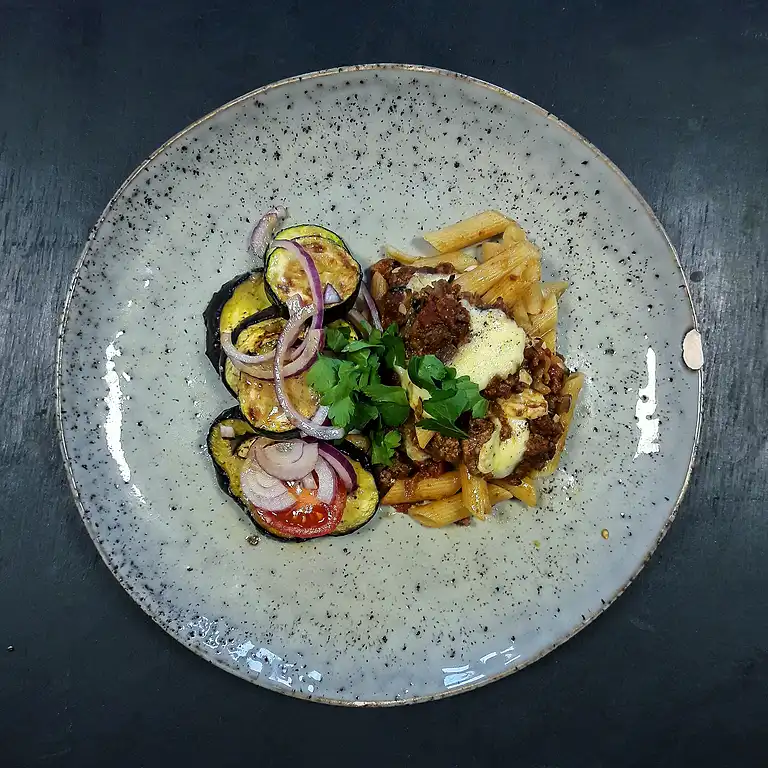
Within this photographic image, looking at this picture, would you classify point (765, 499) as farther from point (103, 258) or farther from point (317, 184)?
point (103, 258)

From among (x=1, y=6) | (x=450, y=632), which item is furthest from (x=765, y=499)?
(x=1, y=6)

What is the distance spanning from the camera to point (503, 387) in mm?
2684

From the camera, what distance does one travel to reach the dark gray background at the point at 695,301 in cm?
335

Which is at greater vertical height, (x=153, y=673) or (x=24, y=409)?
(x=24, y=409)

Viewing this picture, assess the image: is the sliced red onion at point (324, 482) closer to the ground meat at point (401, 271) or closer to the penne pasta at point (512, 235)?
the ground meat at point (401, 271)

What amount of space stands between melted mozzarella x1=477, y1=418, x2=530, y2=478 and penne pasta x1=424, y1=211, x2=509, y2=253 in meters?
0.89

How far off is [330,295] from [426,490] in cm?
98

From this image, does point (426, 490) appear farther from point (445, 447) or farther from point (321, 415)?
point (321, 415)

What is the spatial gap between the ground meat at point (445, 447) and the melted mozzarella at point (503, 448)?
11cm

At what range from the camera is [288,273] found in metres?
2.79

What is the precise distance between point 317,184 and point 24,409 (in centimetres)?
190

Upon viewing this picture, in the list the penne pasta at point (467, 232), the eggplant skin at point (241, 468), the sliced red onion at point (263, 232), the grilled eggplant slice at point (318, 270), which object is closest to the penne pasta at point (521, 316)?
the penne pasta at point (467, 232)

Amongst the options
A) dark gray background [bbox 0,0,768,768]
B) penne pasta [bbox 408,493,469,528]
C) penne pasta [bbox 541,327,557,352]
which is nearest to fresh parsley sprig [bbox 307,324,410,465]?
penne pasta [bbox 408,493,469,528]

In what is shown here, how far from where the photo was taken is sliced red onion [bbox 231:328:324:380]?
2.74m
